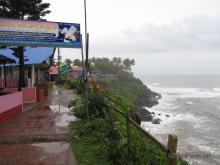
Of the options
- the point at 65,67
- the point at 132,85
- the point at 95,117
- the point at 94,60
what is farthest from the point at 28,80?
the point at 94,60

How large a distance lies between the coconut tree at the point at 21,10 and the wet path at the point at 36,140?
17.1 feet

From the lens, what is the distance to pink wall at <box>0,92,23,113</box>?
33.1 ft

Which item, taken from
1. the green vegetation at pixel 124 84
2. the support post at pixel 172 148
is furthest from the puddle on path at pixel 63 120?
the green vegetation at pixel 124 84

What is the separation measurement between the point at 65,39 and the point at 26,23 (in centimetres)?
146

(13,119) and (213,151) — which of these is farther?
(213,151)

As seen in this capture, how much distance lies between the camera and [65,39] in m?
9.98

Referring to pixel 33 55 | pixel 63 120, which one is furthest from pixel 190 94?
pixel 63 120

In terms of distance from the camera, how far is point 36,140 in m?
7.89

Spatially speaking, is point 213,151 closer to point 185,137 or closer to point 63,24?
point 185,137

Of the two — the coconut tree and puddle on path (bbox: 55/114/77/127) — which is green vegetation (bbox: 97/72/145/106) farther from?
puddle on path (bbox: 55/114/77/127)

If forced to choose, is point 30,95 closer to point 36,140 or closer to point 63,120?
point 63,120

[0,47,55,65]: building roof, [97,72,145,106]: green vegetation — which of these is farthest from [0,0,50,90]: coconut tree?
[97,72,145,106]: green vegetation

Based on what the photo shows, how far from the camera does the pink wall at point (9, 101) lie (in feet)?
33.1

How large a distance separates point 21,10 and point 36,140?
10.5 meters
